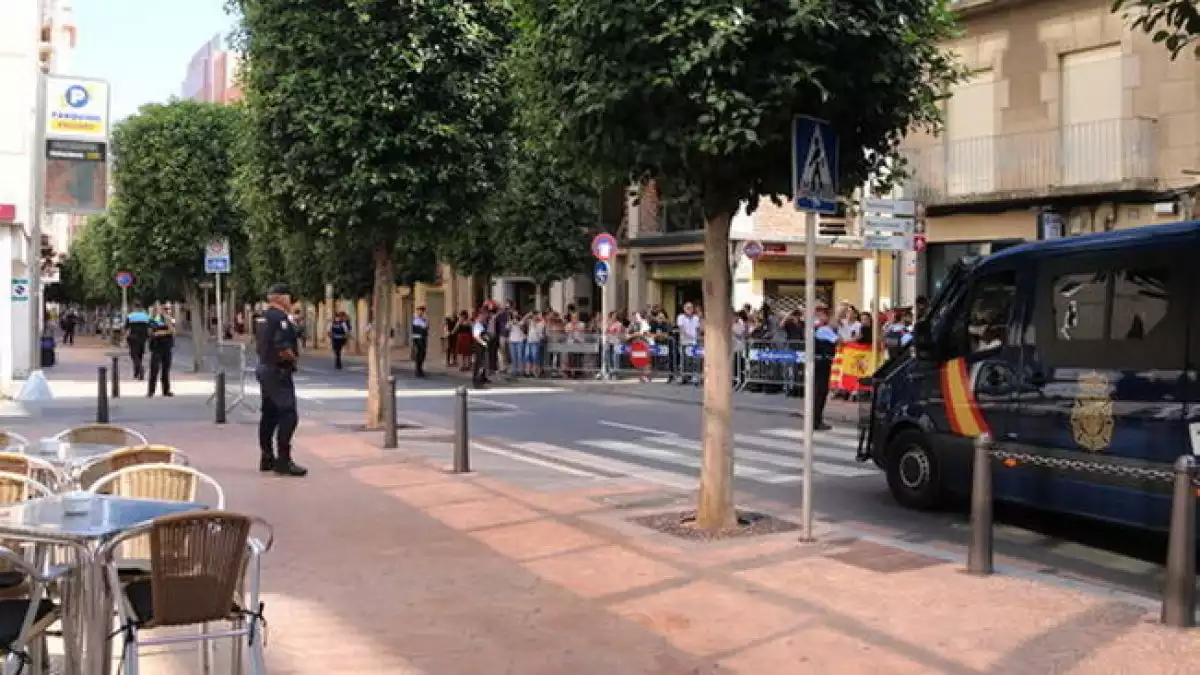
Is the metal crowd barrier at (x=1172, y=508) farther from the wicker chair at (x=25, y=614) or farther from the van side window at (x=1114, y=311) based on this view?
the wicker chair at (x=25, y=614)

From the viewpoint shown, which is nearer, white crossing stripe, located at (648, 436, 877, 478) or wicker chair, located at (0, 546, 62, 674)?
wicker chair, located at (0, 546, 62, 674)

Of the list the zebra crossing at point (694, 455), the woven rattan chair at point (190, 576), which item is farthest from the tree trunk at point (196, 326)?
the woven rattan chair at point (190, 576)

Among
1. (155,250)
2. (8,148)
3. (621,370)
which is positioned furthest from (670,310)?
(8,148)

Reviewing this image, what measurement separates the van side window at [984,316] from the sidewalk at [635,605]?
191cm

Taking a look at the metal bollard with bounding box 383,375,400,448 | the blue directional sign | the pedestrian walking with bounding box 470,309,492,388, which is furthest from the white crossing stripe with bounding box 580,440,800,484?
the pedestrian walking with bounding box 470,309,492,388

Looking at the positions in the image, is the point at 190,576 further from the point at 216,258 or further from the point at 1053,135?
the point at 216,258

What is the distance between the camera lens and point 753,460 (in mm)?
12930

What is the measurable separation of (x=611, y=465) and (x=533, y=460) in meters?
0.94

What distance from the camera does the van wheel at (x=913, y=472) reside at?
31.7ft

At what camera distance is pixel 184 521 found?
4203 millimetres

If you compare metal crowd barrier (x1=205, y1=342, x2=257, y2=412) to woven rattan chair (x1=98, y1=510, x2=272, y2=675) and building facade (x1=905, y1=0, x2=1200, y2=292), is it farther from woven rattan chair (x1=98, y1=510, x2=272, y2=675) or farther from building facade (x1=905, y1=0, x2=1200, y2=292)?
woven rattan chair (x1=98, y1=510, x2=272, y2=675)

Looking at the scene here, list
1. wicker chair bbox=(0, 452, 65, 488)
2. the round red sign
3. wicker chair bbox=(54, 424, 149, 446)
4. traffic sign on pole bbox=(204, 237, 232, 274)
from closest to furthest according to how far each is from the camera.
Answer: wicker chair bbox=(0, 452, 65, 488) → wicker chair bbox=(54, 424, 149, 446) → traffic sign on pole bbox=(204, 237, 232, 274) → the round red sign

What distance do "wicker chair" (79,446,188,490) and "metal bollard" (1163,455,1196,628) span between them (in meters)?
5.54

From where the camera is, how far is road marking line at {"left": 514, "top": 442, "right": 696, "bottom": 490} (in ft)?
37.3
